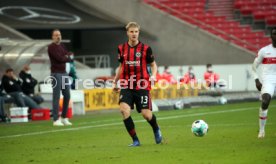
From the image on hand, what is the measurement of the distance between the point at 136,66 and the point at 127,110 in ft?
2.55

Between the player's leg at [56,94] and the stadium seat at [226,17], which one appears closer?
the player's leg at [56,94]

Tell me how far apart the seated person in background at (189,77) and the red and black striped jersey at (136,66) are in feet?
68.6

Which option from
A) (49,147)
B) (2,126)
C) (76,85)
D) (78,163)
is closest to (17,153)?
(49,147)

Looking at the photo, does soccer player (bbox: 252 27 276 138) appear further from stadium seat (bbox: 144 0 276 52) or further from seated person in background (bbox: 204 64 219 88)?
stadium seat (bbox: 144 0 276 52)

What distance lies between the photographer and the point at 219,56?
137ft

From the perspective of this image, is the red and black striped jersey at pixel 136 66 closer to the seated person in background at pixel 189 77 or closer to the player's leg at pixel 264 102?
the player's leg at pixel 264 102

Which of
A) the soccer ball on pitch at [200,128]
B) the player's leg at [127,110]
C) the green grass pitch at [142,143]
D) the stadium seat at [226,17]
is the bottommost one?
the green grass pitch at [142,143]

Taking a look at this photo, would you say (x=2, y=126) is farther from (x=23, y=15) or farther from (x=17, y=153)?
(x=23, y=15)

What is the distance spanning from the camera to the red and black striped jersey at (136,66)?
44.3 feet

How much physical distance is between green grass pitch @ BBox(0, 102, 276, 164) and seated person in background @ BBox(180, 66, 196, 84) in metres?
12.8

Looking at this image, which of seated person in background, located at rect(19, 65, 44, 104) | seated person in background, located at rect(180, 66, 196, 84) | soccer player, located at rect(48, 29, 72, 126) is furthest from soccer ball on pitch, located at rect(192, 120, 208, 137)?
seated person in background, located at rect(180, 66, 196, 84)

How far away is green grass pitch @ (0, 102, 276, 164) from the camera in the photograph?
450 inches

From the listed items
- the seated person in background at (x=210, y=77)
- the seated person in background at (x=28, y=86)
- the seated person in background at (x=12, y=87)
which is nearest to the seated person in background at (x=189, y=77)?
the seated person in background at (x=210, y=77)

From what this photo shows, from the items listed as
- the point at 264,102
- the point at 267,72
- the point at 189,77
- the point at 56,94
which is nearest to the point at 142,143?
the point at 264,102
